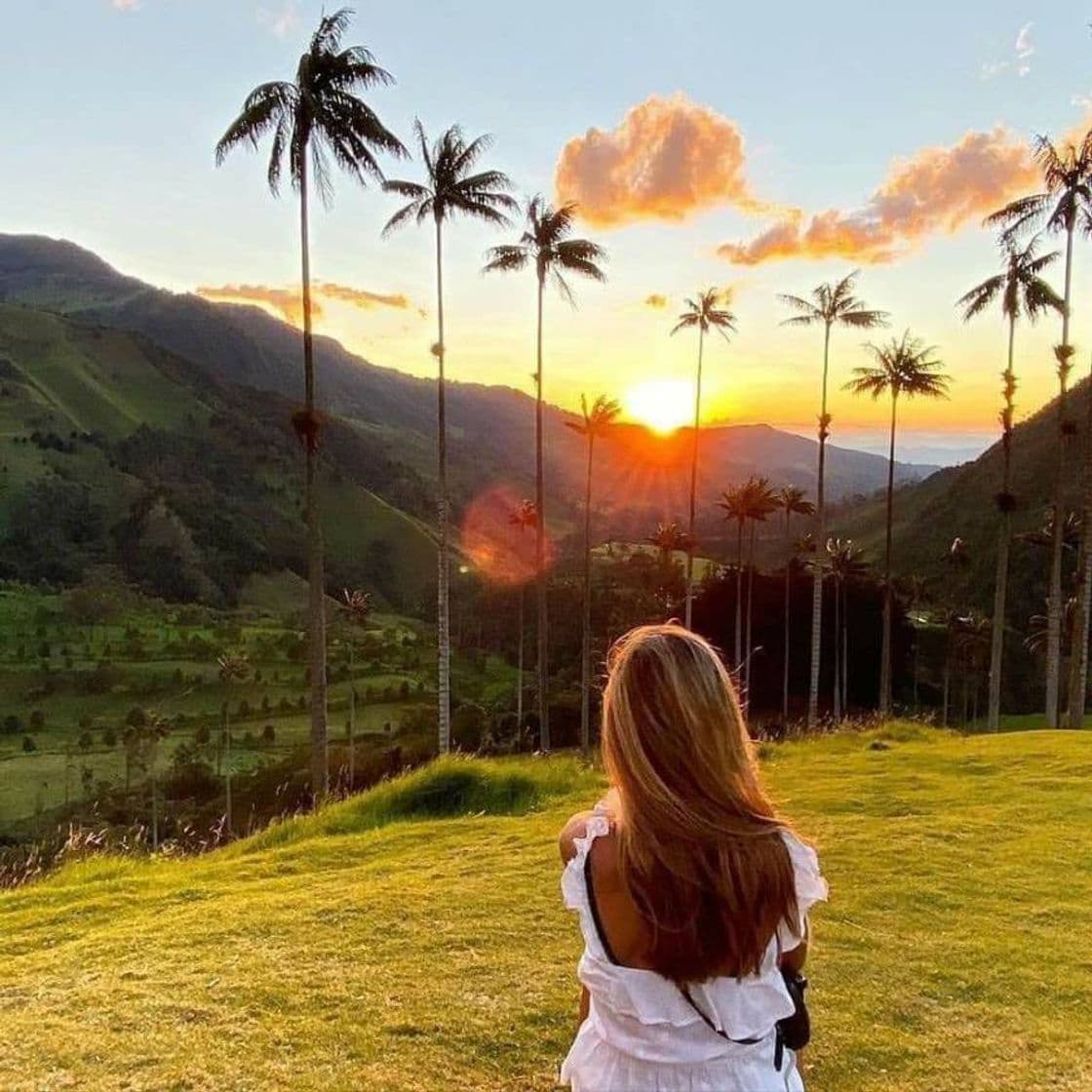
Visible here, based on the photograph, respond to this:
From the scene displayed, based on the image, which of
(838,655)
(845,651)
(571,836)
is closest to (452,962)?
(571,836)

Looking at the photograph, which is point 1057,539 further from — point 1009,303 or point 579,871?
point 579,871

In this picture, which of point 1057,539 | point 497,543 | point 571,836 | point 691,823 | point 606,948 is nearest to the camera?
point 691,823

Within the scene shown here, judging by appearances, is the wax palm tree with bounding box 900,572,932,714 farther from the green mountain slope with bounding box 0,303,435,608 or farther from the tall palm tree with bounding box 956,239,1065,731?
the green mountain slope with bounding box 0,303,435,608

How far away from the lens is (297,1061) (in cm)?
459

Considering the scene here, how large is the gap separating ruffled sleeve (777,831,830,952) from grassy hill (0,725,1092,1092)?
237cm

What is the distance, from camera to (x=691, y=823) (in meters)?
2.52

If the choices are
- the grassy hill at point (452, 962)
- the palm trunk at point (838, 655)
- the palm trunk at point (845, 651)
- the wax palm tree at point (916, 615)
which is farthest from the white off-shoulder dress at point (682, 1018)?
the wax palm tree at point (916, 615)

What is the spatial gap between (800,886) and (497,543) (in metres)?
154

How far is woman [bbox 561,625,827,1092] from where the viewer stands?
2543mm

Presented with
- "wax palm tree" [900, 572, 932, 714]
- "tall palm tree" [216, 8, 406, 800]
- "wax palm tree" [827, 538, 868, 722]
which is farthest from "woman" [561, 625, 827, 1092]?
"wax palm tree" [900, 572, 932, 714]

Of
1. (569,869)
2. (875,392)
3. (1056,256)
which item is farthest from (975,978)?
(875,392)

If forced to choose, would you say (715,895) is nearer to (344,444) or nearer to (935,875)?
(935,875)

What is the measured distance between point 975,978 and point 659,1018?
14.2ft

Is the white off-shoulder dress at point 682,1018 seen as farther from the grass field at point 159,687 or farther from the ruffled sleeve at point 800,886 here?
the grass field at point 159,687
